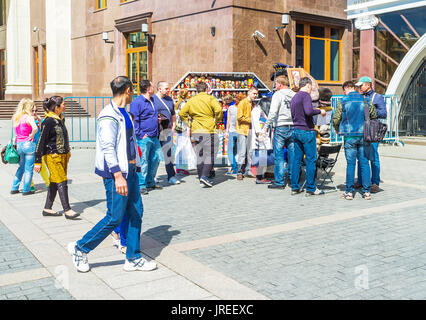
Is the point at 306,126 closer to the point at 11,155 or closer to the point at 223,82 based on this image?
the point at 11,155

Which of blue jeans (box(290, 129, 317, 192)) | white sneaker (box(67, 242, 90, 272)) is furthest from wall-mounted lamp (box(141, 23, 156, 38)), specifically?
white sneaker (box(67, 242, 90, 272))

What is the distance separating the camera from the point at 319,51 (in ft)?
62.7

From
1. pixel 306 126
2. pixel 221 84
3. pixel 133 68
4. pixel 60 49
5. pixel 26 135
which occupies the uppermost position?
pixel 60 49

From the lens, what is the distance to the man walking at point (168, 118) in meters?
9.16

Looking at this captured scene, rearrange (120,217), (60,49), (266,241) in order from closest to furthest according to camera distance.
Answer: (120,217)
(266,241)
(60,49)

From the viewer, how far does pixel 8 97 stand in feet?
106

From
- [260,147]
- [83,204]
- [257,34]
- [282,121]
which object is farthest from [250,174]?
[257,34]

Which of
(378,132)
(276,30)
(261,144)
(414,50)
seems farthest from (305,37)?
(378,132)

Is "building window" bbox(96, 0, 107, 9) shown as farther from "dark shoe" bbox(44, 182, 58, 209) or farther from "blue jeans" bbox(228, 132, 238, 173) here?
"dark shoe" bbox(44, 182, 58, 209)

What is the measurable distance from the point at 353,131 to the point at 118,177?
14.7 ft

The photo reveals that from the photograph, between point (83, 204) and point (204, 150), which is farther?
point (204, 150)

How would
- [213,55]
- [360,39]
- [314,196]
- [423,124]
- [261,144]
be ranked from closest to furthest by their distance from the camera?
[314,196] → [261,144] → [213,55] → [423,124] → [360,39]

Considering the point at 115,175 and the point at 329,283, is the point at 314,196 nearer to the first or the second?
the point at 329,283

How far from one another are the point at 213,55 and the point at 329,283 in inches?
518
